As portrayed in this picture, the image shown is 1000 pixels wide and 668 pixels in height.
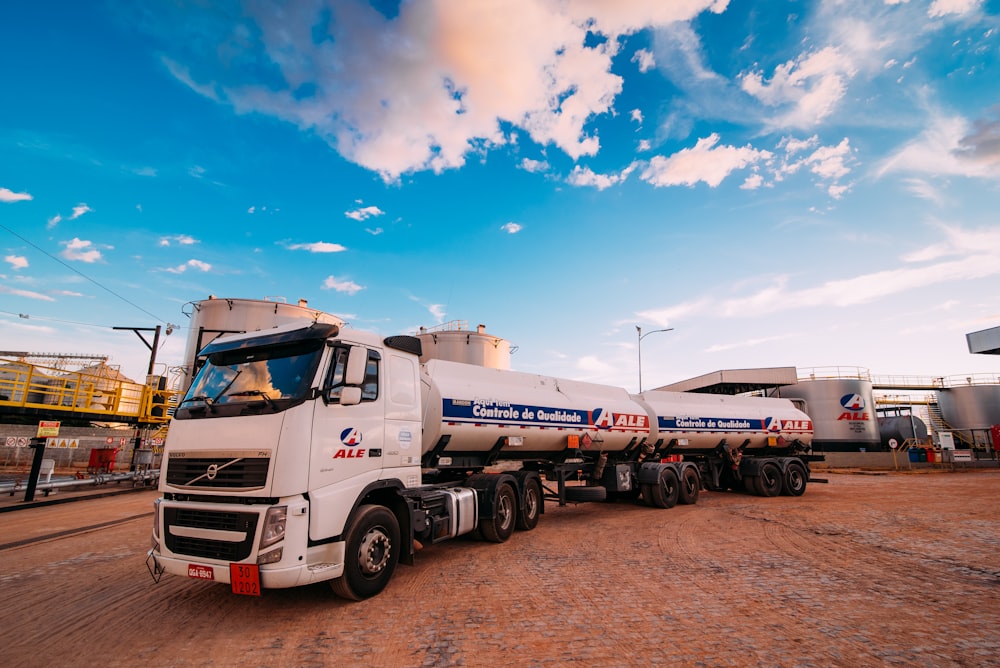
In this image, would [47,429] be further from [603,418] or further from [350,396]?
[603,418]

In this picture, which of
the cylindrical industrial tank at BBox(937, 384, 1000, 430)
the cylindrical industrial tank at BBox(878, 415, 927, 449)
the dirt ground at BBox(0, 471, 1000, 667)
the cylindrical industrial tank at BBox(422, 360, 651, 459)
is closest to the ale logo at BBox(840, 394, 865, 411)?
the cylindrical industrial tank at BBox(878, 415, 927, 449)

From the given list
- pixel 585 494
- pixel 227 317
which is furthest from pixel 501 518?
pixel 227 317

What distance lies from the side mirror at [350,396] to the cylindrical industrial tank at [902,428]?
56.2 meters

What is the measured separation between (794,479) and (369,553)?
18312mm

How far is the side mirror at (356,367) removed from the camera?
598 centimetres

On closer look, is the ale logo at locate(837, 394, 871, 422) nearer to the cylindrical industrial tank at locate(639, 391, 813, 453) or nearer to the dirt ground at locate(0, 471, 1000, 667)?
the cylindrical industrial tank at locate(639, 391, 813, 453)

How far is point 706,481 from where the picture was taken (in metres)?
18.1

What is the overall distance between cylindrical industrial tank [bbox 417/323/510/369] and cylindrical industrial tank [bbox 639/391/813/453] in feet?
40.1

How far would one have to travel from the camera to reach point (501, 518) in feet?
33.0

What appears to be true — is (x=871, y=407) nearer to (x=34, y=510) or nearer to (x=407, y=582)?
(x=407, y=582)

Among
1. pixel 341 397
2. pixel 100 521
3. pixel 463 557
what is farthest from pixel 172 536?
pixel 100 521

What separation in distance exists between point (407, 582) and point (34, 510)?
13997 mm

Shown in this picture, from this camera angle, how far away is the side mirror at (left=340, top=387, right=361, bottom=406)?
5887 mm

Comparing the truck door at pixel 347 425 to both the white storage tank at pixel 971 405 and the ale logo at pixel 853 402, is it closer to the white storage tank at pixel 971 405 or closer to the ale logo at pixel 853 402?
the ale logo at pixel 853 402
